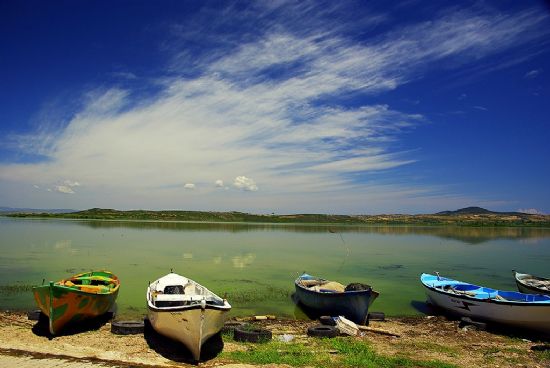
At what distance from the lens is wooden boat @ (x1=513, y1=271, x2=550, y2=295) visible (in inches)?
685

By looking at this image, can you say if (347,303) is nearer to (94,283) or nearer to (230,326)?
(230,326)

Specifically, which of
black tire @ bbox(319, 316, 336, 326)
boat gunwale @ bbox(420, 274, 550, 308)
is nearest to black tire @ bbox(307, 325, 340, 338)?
black tire @ bbox(319, 316, 336, 326)

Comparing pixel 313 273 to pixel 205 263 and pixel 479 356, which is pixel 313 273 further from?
pixel 479 356

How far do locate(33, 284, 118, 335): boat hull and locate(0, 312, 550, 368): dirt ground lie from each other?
0.42 m

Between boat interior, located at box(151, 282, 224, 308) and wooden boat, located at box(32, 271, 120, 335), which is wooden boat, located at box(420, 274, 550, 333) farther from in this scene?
wooden boat, located at box(32, 271, 120, 335)

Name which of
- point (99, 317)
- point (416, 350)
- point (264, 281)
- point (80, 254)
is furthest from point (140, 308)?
point (80, 254)

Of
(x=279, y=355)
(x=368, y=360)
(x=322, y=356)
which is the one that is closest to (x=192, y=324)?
(x=279, y=355)

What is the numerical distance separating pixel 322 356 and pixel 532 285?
13271 millimetres

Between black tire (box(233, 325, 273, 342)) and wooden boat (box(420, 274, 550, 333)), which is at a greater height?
wooden boat (box(420, 274, 550, 333))

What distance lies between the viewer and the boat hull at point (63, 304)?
10992 millimetres

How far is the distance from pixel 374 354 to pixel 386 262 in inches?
867

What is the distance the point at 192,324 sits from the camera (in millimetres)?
9719

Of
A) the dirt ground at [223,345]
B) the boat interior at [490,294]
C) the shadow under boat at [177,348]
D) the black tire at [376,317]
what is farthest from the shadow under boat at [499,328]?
the shadow under boat at [177,348]

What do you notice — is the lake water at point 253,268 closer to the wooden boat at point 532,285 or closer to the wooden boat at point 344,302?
the wooden boat at point 344,302
